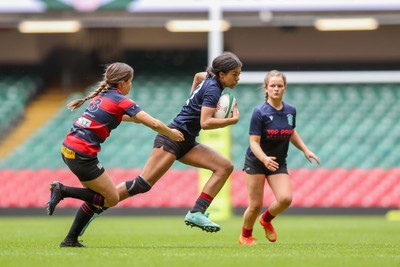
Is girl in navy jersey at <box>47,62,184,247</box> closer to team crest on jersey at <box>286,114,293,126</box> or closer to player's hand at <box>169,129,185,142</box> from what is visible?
player's hand at <box>169,129,185,142</box>

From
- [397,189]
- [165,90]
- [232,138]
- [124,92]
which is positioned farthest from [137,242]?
[165,90]

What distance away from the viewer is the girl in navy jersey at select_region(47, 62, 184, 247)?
26.6 ft

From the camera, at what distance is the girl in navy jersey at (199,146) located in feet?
28.5

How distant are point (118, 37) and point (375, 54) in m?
7.25

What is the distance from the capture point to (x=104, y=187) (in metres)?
8.22

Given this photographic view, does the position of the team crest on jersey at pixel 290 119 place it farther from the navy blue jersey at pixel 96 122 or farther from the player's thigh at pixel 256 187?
the navy blue jersey at pixel 96 122

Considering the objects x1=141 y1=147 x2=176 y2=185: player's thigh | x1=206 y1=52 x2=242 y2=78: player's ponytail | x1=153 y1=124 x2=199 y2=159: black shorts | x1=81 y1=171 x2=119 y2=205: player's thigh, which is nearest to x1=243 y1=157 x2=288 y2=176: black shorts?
x1=153 y1=124 x2=199 y2=159: black shorts

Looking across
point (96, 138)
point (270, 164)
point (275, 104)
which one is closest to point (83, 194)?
point (96, 138)

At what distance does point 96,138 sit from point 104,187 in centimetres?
46

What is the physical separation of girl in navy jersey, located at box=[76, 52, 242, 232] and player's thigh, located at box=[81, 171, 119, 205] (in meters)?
0.55

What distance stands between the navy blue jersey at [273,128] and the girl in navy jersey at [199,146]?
529 mm

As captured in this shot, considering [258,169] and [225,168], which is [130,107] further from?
[258,169]

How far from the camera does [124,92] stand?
8484 millimetres

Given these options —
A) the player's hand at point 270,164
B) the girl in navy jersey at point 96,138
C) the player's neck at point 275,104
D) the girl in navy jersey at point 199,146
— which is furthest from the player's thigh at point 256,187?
the girl in navy jersey at point 96,138
